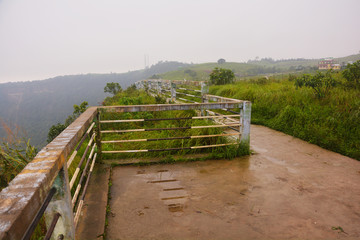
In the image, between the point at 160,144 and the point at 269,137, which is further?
the point at 269,137

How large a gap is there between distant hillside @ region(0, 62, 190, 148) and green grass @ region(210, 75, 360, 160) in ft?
250

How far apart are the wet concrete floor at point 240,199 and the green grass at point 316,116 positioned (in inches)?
30.7

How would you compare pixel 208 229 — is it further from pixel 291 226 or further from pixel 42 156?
pixel 42 156

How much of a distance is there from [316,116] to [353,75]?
3060 millimetres

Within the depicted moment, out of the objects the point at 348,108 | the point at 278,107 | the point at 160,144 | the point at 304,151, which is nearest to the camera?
the point at 160,144

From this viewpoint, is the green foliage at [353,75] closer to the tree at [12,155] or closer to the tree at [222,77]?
the tree at [222,77]

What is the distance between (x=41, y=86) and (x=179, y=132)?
6057 inches

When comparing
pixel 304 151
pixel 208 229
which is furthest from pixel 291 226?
pixel 304 151

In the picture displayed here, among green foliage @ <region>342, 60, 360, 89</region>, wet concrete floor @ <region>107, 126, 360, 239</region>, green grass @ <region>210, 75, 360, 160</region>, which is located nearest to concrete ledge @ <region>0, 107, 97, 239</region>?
wet concrete floor @ <region>107, 126, 360, 239</region>

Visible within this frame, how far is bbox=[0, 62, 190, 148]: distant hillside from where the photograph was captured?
297 feet

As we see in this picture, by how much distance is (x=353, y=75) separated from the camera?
7621 millimetres

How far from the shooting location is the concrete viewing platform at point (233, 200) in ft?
7.82

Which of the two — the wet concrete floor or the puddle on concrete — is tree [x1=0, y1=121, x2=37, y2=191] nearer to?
the wet concrete floor

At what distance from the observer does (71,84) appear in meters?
139
